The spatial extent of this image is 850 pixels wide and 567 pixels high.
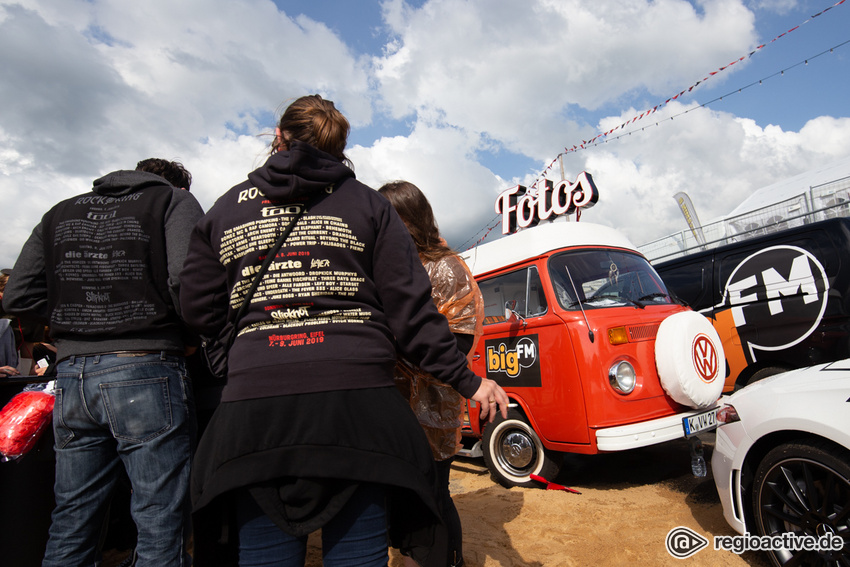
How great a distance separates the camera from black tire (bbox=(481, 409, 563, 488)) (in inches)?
170

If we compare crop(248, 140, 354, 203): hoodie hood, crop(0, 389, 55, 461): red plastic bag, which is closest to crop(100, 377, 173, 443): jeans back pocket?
crop(0, 389, 55, 461): red plastic bag

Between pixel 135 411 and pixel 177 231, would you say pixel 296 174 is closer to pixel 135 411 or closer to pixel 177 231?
pixel 177 231

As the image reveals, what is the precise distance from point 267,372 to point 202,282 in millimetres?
454

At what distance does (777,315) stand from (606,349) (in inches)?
99.7

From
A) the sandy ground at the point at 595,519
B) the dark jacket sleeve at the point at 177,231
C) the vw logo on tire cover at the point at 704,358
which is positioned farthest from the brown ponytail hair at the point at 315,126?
the vw logo on tire cover at the point at 704,358

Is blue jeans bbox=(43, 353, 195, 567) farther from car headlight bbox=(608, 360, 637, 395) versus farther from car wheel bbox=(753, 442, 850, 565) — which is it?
car headlight bbox=(608, 360, 637, 395)

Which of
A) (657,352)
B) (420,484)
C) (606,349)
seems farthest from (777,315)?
(420,484)

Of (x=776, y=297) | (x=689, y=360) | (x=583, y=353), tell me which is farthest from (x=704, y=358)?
(x=776, y=297)

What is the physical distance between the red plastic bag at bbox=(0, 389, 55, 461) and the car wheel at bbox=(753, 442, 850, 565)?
3.56m

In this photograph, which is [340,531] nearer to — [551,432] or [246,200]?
[246,200]

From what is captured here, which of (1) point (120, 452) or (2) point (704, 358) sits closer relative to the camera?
(1) point (120, 452)

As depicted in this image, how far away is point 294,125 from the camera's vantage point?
1547 mm

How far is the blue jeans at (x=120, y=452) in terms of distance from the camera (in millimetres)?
1803

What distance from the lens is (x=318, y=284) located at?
1.27m
